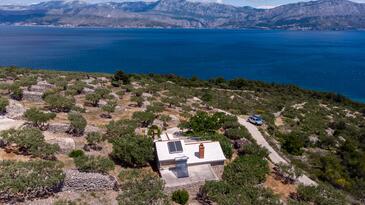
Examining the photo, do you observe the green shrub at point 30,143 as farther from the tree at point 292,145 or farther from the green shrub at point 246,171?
the tree at point 292,145

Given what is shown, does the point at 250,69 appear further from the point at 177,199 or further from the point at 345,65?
the point at 177,199

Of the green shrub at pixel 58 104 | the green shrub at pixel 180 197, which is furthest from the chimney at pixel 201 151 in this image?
the green shrub at pixel 58 104

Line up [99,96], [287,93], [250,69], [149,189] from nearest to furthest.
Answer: [149,189] < [99,96] < [287,93] < [250,69]

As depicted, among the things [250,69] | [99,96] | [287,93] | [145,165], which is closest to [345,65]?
[250,69]

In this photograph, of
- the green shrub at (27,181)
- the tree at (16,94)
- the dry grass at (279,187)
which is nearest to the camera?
the green shrub at (27,181)

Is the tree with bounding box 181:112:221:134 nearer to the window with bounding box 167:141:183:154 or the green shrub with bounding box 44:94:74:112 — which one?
the window with bounding box 167:141:183:154

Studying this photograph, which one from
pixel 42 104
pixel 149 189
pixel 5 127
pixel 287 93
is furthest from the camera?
pixel 287 93

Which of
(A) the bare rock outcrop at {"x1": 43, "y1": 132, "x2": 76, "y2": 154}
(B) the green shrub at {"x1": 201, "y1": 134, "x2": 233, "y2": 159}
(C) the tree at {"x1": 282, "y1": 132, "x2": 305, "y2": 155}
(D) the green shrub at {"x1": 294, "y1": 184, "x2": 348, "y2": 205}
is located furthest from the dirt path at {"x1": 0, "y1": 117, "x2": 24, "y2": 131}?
(C) the tree at {"x1": 282, "y1": 132, "x2": 305, "y2": 155}
